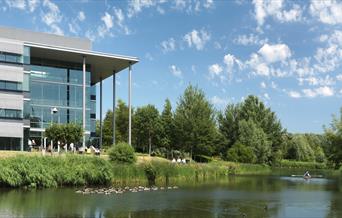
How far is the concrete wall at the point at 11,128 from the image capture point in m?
57.6

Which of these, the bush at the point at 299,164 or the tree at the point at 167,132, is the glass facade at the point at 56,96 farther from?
the bush at the point at 299,164

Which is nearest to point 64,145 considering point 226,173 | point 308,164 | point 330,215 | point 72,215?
point 226,173

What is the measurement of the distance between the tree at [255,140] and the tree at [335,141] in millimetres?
34427

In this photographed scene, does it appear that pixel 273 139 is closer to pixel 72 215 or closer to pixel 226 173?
pixel 226 173

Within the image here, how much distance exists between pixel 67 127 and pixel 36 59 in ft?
53.4

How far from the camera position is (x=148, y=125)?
2995 inches

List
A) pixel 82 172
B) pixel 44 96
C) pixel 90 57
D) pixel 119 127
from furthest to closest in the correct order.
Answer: pixel 119 127
pixel 90 57
pixel 44 96
pixel 82 172

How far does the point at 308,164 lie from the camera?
10238cm

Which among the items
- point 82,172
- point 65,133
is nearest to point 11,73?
point 65,133

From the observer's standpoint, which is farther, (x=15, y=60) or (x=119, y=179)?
(x=15, y=60)

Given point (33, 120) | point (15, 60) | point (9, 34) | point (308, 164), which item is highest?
point (9, 34)

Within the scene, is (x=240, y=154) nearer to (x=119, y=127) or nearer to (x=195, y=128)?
(x=195, y=128)

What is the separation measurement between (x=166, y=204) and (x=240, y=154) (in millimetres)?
49617

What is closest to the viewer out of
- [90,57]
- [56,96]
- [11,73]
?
[11,73]
